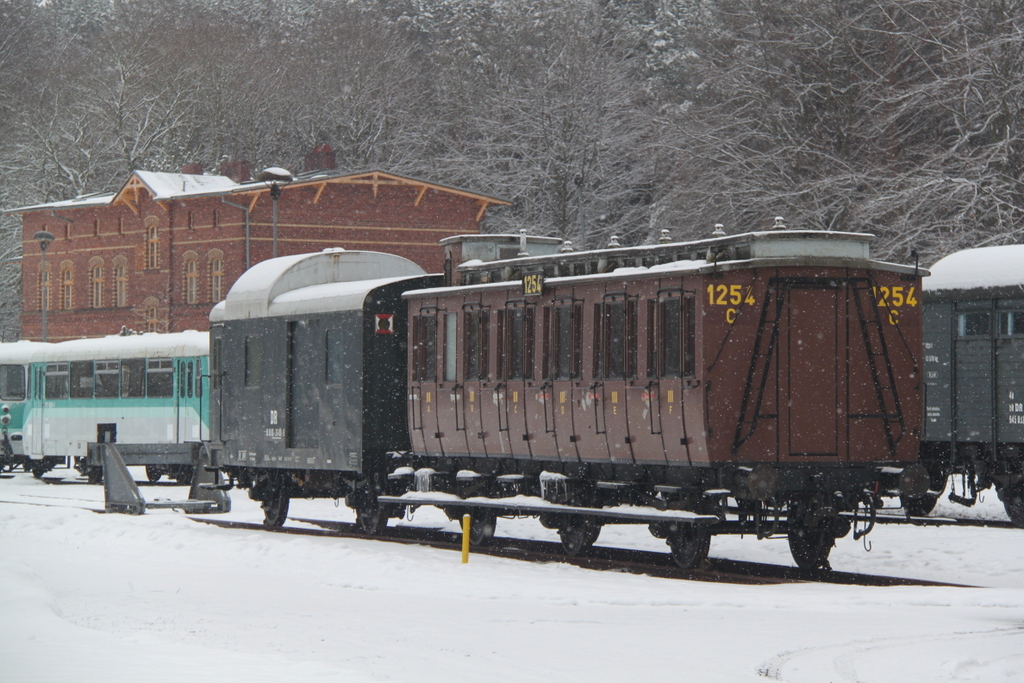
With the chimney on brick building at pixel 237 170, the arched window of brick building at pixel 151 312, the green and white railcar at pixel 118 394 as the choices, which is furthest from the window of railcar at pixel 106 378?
the chimney on brick building at pixel 237 170

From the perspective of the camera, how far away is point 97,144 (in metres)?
79.2

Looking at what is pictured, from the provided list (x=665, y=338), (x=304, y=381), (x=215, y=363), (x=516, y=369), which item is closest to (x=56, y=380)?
(x=215, y=363)

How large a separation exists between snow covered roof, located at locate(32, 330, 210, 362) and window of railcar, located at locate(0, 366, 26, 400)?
76cm

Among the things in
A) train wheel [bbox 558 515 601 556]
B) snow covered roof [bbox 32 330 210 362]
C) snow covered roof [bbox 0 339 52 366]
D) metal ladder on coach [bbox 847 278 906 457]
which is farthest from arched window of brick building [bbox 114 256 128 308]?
metal ladder on coach [bbox 847 278 906 457]

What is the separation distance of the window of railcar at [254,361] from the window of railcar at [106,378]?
41.1 feet

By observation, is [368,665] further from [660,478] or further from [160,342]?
[160,342]

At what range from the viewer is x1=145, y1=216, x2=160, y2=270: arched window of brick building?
6406 cm

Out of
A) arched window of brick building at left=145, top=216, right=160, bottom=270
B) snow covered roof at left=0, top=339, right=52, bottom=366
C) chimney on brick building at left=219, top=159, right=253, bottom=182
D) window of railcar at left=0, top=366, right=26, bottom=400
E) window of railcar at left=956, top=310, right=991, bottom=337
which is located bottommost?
window of railcar at left=0, top=366, right=26, bottom=400

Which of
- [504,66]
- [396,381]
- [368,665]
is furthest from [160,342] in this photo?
[504,66]

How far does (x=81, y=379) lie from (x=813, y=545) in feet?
77.4

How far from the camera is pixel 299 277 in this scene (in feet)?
75.9

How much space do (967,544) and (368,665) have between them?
996cm

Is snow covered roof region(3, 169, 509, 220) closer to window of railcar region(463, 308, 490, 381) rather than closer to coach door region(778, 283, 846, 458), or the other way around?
window of railcar region(463, 308, 490, 381)

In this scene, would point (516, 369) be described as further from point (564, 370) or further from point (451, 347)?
point (451, 347)
